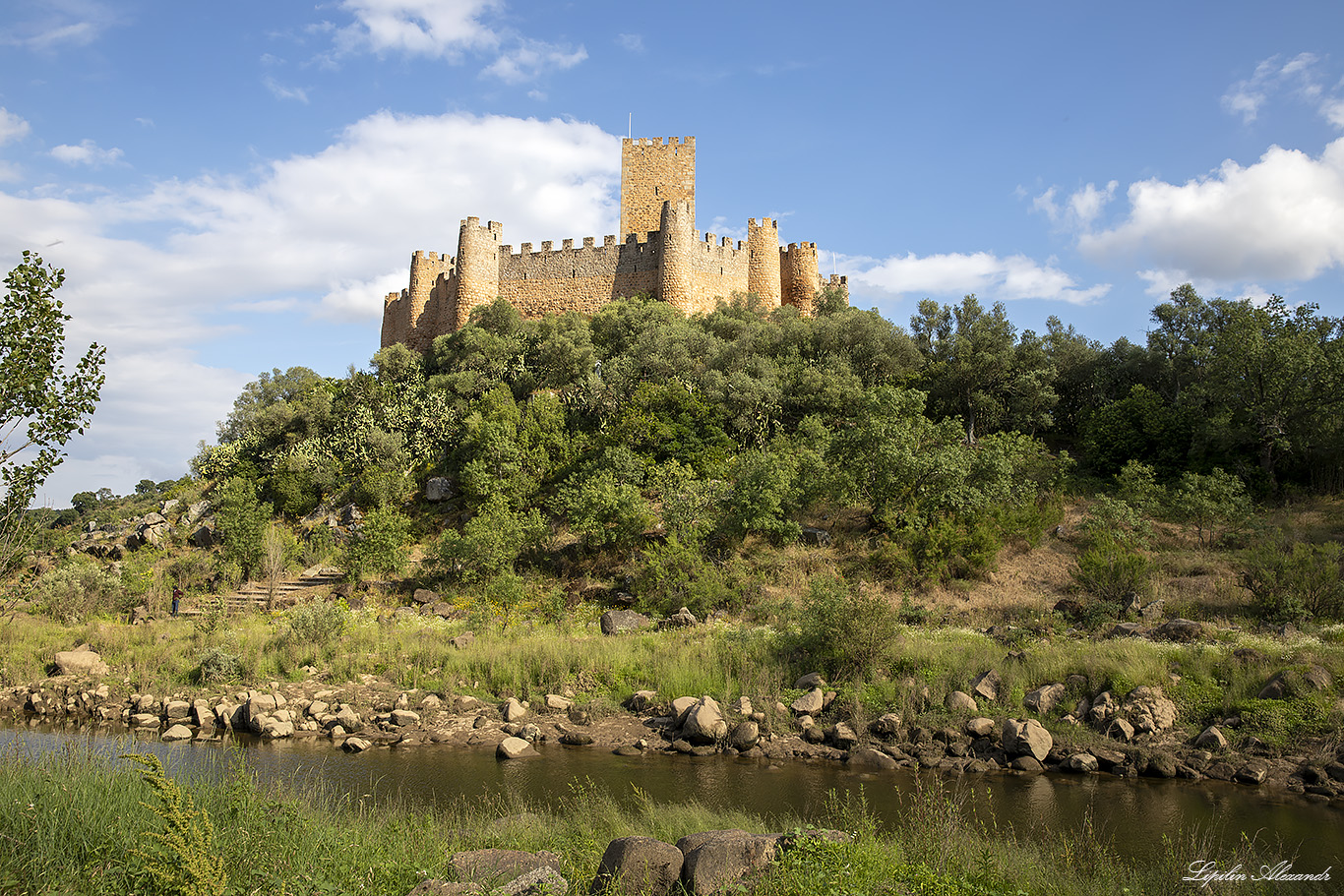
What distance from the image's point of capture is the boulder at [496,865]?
627 cm

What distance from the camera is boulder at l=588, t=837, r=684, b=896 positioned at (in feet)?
20.7

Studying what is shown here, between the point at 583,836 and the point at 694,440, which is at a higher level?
the point at 694,440

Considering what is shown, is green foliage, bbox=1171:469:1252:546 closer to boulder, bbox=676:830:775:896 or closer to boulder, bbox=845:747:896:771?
boulder, bbox=845:747:896:771

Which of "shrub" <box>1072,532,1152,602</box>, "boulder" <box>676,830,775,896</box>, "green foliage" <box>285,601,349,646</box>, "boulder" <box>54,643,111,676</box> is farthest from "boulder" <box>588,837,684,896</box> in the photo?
"boulder" <box>54,643,111,676</box>

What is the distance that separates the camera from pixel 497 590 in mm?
22766

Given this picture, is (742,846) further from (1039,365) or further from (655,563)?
(1039,365)

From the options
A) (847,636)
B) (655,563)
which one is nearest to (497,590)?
(655,563)

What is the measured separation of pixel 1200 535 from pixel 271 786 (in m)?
22.6

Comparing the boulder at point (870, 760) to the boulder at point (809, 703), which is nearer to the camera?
the boulder at point (870, 760)

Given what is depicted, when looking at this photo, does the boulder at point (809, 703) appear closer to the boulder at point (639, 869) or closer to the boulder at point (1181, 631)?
the boulder at point (1181, 631)

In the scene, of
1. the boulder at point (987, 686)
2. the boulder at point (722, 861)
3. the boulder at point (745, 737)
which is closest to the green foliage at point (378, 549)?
the boulder at point (745, 737)

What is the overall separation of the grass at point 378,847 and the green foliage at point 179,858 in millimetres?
56

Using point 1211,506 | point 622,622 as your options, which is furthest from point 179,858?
point 1211,506

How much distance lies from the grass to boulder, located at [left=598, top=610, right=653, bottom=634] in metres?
10.9
